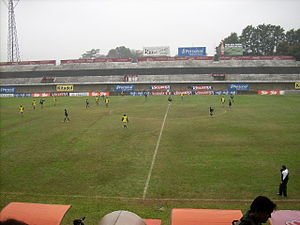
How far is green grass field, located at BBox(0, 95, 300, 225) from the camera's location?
38.5ft

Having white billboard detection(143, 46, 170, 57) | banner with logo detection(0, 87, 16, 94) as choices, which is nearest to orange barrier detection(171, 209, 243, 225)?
banner with logo detection(0, 87, 16, 94)

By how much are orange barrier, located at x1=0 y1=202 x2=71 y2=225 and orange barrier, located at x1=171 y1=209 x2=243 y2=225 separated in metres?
→ 2.95

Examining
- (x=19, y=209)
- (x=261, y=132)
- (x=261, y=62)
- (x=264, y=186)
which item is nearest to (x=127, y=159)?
(x=264, y=186)

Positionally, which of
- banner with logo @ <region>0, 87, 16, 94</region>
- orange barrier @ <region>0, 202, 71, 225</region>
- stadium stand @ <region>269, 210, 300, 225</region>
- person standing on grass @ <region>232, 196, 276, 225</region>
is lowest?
orange barrier @ <region>0, 202, 71, 225</region>

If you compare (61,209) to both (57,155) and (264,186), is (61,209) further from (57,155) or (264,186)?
(57,155)

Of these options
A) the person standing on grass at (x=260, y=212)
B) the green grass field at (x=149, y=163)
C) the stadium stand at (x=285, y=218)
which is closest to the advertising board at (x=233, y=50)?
the green grass field at (x=149, y=163)

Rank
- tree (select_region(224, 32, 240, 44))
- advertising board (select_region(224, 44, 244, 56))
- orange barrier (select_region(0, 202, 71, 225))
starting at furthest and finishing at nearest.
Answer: tree (select_region(224, 32, 240, 44)), advertising board (select_region(224, 44, 244, 56)), orange barrier (select_region(0, 202, 71, 225))

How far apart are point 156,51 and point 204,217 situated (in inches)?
3204

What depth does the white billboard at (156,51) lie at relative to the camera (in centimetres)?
8456

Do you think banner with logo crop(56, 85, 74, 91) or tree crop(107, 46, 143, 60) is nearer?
banner with logo crop(56, 85, 74, 91)

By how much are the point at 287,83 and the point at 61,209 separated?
66.6m

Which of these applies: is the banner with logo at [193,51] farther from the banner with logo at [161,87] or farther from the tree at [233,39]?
the tree at [233,39]

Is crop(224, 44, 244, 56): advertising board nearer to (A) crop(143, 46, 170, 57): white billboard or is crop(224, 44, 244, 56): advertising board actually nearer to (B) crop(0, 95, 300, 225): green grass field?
(A) crop(143, 46, 170, 57): white billboard

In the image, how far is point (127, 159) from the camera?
56.4 ft
